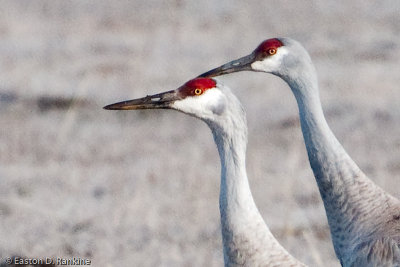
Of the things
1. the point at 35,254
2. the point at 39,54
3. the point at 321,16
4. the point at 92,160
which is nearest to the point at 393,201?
the point at 35,254

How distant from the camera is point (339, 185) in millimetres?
6254

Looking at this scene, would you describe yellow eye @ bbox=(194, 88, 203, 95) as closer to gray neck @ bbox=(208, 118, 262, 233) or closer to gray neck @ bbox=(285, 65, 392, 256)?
gray neck @ bbox=(208, 118, 262, 233)

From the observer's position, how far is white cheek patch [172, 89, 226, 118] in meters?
5.48

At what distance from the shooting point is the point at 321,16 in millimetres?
15172

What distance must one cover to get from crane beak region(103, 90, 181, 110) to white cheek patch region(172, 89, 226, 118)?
7 cm

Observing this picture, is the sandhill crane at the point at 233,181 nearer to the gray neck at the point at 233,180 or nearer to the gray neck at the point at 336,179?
the gray neck at the point at 233,180

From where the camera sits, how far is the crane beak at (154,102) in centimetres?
564

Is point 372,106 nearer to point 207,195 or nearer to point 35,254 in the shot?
point 207,195

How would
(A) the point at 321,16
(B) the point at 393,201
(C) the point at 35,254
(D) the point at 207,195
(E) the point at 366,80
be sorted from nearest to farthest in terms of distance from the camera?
(B) the point at 393,201, (C) the point at 35,254, (D) the point at 207,195, (E) the point at 366,80, (A) the point at 321,16

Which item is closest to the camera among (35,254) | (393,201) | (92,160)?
(393,201)

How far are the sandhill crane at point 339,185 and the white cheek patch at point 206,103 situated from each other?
3.10 ft

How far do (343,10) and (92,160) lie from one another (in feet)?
18.5

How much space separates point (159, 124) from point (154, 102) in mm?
5682

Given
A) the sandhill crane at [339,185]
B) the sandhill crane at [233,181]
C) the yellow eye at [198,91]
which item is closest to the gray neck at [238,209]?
the sandhill crane at [233,181]
